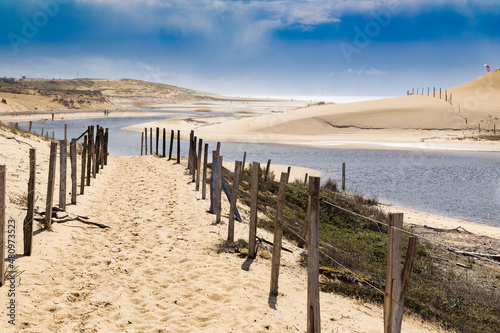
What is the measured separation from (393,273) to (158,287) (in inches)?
154

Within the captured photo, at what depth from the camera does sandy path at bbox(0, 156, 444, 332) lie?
537 centimetres

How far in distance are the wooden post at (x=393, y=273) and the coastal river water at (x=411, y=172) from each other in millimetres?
15818

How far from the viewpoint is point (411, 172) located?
3069cm

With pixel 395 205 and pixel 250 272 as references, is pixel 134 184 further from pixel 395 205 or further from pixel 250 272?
pixel 395 205

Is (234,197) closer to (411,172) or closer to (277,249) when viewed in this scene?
(277,249)

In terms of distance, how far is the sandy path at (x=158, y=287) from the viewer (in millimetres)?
5367

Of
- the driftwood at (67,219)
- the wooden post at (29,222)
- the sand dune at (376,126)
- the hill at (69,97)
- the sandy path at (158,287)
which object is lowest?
the sandy path at (158,287)

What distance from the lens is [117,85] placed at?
181 meters

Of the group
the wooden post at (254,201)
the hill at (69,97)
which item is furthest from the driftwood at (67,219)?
the hill at (69,97)

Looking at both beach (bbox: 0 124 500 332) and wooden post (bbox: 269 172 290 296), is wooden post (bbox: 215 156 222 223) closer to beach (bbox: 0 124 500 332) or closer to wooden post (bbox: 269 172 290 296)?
beach (bbox: 0 124 500 332)

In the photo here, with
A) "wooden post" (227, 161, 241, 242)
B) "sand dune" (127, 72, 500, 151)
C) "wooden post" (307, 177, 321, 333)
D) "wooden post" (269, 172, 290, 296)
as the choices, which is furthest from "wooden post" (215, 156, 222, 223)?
"sand dune" (127, 72, 500, 151)

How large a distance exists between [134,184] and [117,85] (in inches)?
7001

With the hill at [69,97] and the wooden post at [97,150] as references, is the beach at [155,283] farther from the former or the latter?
the hill at [69,97]

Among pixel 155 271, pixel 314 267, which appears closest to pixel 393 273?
pixel 314 267
